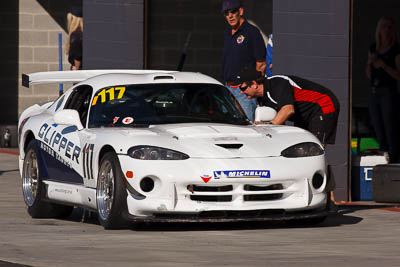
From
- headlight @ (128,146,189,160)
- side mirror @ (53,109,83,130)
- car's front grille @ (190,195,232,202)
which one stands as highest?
side mirror @ (53,109,83,130)

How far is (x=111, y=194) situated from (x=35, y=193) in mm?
1790

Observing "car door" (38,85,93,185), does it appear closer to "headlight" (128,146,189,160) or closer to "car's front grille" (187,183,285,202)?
"headlight" (128,146,189,160)

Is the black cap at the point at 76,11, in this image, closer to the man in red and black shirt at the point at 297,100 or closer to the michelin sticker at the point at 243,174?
the man in red and black shirt at the point at 297,100

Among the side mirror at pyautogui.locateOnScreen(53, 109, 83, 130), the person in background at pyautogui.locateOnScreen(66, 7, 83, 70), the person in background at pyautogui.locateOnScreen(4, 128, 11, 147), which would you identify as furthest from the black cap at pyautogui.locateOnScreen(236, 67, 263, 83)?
the person in background at pyautogui.locateOnScreen(4, 128, 11, 147)

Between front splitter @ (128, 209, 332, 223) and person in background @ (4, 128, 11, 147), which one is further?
person in background @ (4, 128, 11, 147)

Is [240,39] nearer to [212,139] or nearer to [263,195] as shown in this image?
[212,139]

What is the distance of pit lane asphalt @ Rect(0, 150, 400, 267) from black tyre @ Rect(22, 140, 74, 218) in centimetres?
12

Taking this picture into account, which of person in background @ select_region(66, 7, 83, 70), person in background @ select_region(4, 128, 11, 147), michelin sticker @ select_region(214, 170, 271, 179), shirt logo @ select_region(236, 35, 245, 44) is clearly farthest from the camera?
person in background @ select_region(4, 128, 11, 147)

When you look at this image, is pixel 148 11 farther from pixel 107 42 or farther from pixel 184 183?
pixel 184 183

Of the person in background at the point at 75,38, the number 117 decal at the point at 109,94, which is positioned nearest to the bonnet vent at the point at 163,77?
the number 117 decal at the point at 109,94

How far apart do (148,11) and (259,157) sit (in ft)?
21.3

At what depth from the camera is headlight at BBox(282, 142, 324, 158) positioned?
10672mm

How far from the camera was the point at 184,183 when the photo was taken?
33.7ft

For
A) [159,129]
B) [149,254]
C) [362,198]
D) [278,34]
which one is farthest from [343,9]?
[149,254]
